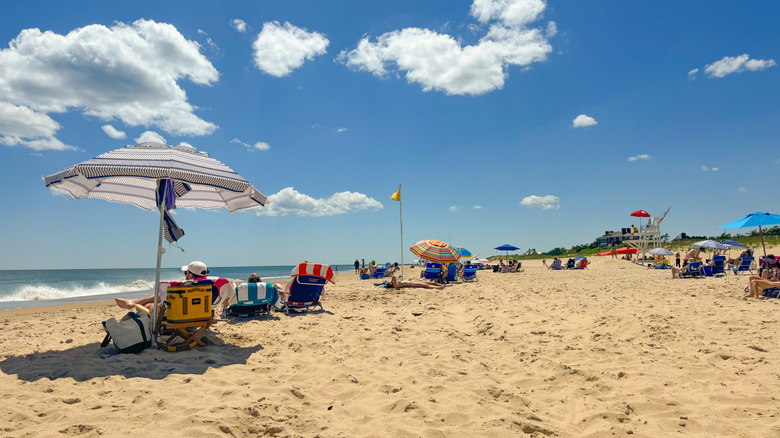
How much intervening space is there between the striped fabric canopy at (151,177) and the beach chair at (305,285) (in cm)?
203

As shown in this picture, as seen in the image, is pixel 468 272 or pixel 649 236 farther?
pixel 649 236

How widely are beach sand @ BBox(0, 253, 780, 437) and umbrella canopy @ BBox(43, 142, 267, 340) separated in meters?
1.54

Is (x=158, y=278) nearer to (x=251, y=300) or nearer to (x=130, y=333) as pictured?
(x=130, y=333)

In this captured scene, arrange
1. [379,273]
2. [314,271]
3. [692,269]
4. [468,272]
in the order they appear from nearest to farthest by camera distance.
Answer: [314,271], [692,269], [468,272], [379,273]

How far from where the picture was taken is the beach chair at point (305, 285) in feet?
26.6

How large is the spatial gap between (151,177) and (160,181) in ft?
2.82

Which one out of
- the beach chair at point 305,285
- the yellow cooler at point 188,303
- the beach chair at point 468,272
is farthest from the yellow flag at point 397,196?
the yellow cooler at point 188,303

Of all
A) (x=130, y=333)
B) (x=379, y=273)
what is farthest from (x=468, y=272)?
(x=130, y=333)

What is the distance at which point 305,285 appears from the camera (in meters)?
8.15

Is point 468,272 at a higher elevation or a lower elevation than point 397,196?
lower

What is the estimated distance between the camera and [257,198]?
5.80 meters

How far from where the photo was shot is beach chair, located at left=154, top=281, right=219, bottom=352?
4891 mm

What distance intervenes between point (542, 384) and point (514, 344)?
148 cm

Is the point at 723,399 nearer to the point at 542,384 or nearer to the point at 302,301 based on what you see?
the point at 542,384
